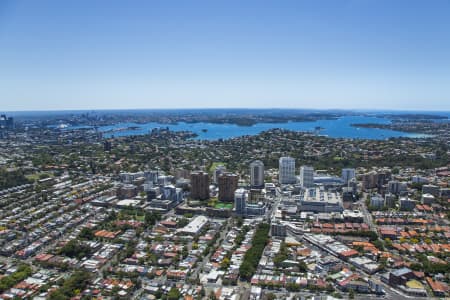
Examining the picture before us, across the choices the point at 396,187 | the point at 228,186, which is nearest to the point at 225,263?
the point at 228,186

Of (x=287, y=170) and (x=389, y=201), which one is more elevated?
(x=287, y=170)

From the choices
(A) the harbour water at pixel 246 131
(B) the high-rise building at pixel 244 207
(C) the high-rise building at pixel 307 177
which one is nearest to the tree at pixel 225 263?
(B) the high-rise building at pixel 244 207

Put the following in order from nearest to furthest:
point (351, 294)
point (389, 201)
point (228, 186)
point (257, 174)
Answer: point (351, 294) < point (389, 201) < point (228, 186) < point (257, 174)

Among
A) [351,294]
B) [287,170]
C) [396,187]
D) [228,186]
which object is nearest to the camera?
[351,294]

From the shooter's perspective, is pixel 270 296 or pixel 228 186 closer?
pixel 270 296

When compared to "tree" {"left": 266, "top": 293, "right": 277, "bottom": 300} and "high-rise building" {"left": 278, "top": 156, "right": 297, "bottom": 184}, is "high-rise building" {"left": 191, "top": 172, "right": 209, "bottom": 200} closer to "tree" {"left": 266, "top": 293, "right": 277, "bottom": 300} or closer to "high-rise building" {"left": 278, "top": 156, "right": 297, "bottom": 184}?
"high-rise building" {"left": 278, "top": 156, "right": 297, "bottom": 184}

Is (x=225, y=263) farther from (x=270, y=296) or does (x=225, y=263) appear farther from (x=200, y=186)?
(x=200, y=186)

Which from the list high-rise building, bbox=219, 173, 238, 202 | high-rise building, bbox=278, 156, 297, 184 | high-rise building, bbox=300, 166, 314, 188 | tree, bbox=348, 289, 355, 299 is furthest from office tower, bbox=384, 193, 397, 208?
tree, bbox=348, 289, 355, 299

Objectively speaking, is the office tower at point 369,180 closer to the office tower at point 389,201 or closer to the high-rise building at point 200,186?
the office tower at point 389,201
